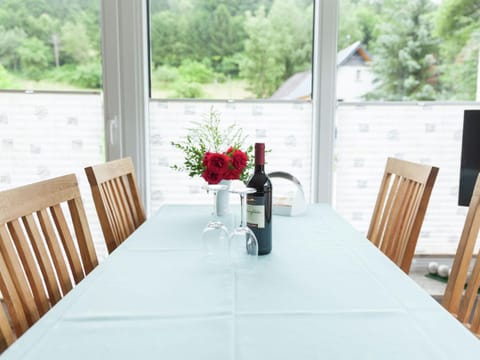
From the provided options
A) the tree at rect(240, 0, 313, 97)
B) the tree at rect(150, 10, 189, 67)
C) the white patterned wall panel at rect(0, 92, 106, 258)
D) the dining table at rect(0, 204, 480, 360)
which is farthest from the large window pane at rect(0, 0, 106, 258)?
the dining table at rect(0, 204, 480, 360)

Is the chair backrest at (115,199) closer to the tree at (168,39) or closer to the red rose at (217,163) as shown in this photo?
the red rose at (217,163)

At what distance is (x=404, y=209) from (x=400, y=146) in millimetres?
1147

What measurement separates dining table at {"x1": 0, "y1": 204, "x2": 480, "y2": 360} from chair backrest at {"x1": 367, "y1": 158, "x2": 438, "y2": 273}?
0.32 metres

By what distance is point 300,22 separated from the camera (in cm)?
271

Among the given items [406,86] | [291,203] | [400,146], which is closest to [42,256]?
[291,203]

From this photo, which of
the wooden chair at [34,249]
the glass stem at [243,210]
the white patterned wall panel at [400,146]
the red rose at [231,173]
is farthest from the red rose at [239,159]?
the white patterned wall panel at [400,146]

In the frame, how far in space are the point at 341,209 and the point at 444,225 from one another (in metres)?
0.65

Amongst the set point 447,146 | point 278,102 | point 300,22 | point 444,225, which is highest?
point 300,22

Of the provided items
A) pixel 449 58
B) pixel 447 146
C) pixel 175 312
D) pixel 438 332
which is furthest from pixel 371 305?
pixel 449 58

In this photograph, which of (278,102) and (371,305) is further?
(278,102)

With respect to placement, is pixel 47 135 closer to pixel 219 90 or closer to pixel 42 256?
pixel 219 90

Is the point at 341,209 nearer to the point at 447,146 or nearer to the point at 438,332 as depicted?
the point at 447,146

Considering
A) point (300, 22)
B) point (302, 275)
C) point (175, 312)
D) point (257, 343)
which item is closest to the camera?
point (257, 343)

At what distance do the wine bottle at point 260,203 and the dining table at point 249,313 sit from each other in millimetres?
74
